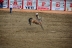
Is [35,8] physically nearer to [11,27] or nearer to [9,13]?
[9,13]

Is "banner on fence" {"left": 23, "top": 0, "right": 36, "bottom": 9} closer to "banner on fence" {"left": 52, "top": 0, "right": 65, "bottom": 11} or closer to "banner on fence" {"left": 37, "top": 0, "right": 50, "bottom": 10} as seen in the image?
"banner on fence" {"left": 37, "top": 0, "right": 50, "bottom": 10}

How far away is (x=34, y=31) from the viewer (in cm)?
1911

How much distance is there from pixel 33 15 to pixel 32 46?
517cm

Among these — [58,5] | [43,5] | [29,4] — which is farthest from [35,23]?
[58,5]

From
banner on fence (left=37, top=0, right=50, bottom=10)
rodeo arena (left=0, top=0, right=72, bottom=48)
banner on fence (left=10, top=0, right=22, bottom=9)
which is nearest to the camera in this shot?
rodeo arena (left=0, top=0, right=72, bottom=48)

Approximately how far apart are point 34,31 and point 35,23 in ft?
3.23

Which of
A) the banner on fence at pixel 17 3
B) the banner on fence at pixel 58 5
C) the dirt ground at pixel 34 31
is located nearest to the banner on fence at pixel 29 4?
the banner on fence at pixel 17 3

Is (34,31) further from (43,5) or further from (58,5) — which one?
(58,5)

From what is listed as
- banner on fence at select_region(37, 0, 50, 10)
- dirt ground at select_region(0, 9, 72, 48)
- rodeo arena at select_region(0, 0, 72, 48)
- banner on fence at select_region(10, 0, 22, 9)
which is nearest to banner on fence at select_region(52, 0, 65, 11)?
rodeo arena at select_region(0, 0, 72, 48)

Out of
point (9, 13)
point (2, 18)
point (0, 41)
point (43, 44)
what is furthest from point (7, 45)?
point (9, 13)

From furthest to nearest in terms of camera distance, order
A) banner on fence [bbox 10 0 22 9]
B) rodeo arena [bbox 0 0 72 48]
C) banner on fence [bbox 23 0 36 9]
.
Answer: banner on fence [bbox 23 0 36 9]
banner on fence [bbox 10 0 22 9]
rodeo arena [bbox 0 0 72 48]

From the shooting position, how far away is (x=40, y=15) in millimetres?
22109

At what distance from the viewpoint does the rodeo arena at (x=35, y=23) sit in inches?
690

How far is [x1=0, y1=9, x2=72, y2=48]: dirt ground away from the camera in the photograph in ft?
57.0
